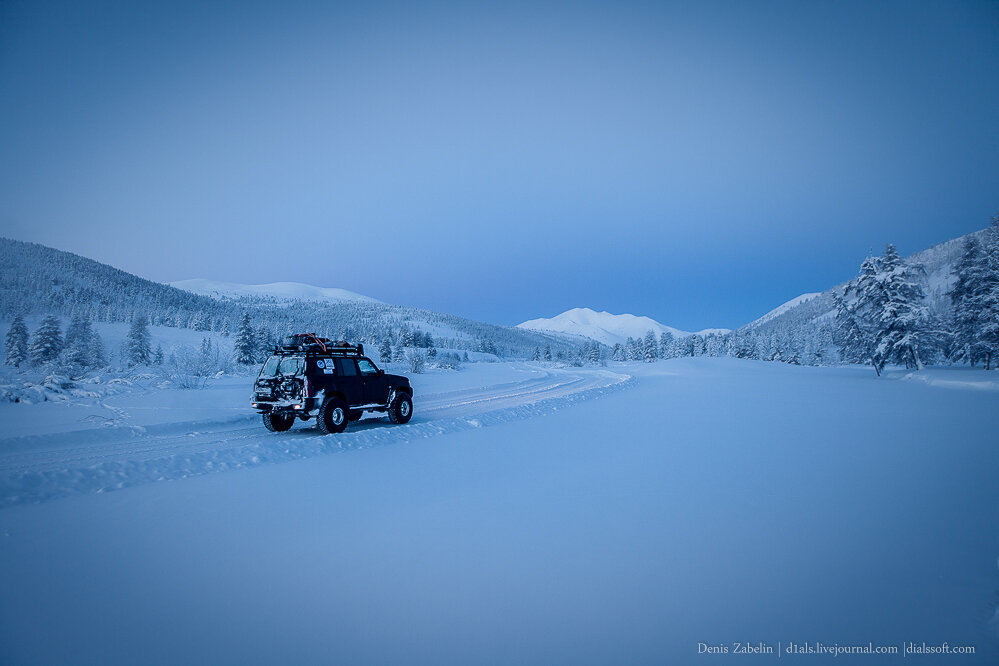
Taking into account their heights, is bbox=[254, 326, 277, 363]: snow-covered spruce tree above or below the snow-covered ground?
above

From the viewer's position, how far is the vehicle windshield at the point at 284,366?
12.4 metres

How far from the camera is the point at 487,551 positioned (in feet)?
15.8

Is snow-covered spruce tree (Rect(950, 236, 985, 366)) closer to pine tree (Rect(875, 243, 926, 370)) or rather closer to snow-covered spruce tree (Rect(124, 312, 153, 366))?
pine tree (Rect(875, 243, 926, 370))

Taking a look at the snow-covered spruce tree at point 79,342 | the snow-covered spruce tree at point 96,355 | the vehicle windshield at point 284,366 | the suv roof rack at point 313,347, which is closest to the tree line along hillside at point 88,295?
the snow-covered spruce tree at point 79,342

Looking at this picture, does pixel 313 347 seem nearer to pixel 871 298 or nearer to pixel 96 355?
pixel 96 355

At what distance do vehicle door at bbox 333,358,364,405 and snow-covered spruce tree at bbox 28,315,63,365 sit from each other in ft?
117

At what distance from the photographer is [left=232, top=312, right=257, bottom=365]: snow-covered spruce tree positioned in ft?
171

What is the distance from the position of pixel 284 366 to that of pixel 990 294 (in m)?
50.1

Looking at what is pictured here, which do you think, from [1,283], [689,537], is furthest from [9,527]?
[1,283]

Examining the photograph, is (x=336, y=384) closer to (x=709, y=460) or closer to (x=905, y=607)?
(x=709, y=460)

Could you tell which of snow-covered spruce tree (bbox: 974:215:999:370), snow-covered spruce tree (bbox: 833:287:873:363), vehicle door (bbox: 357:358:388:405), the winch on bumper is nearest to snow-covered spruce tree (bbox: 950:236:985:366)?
snow-covered spruce tree (bbox: 974:215:999:370)

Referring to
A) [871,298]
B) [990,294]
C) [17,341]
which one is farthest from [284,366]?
[990,294]

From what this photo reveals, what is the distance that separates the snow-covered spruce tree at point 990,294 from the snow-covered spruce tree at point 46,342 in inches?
2881

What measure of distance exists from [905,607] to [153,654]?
5981 millimetres
